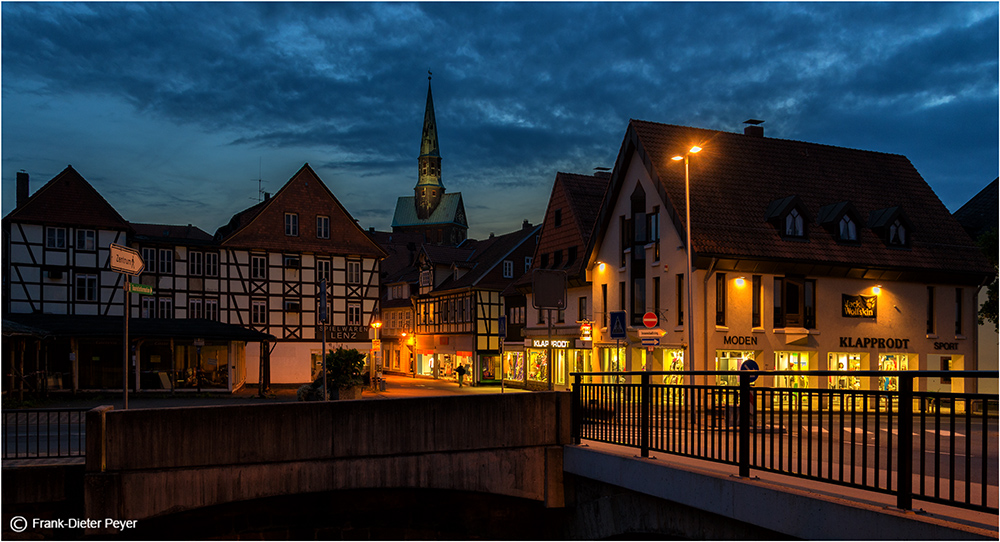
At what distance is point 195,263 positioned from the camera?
50000mm

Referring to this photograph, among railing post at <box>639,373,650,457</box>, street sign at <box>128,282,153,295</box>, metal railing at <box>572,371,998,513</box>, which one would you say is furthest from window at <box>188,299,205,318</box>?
railing post at <box>639,373,650,457</box>

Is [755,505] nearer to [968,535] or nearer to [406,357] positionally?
[968,535]

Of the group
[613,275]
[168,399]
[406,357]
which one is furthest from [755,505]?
[406,357]

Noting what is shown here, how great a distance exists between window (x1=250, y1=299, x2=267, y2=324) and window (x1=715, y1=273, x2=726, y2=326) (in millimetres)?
30252

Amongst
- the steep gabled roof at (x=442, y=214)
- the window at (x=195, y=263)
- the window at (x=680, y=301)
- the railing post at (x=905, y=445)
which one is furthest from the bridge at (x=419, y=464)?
the steep gabled roof at (x=442, y=214)

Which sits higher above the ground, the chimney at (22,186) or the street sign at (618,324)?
the chimney at (22,186)

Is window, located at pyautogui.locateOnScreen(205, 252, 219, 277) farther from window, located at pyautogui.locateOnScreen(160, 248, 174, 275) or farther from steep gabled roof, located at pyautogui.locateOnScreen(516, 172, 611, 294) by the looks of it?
steep gabled roof, located at pyautogui.locateOnScreen(516, 172, 611, 294)

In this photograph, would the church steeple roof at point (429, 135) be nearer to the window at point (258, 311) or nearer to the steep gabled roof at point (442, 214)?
the steep gabled roof at point (442, 214)

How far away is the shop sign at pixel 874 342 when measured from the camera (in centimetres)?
3369

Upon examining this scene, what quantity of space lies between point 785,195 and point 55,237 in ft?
125

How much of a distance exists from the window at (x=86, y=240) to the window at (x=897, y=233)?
40872 millimetres

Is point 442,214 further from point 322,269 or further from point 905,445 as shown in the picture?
point 905,445

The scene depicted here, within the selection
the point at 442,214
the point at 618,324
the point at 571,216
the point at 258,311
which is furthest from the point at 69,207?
the point at 442,214

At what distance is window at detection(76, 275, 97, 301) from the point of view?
4559 cm
